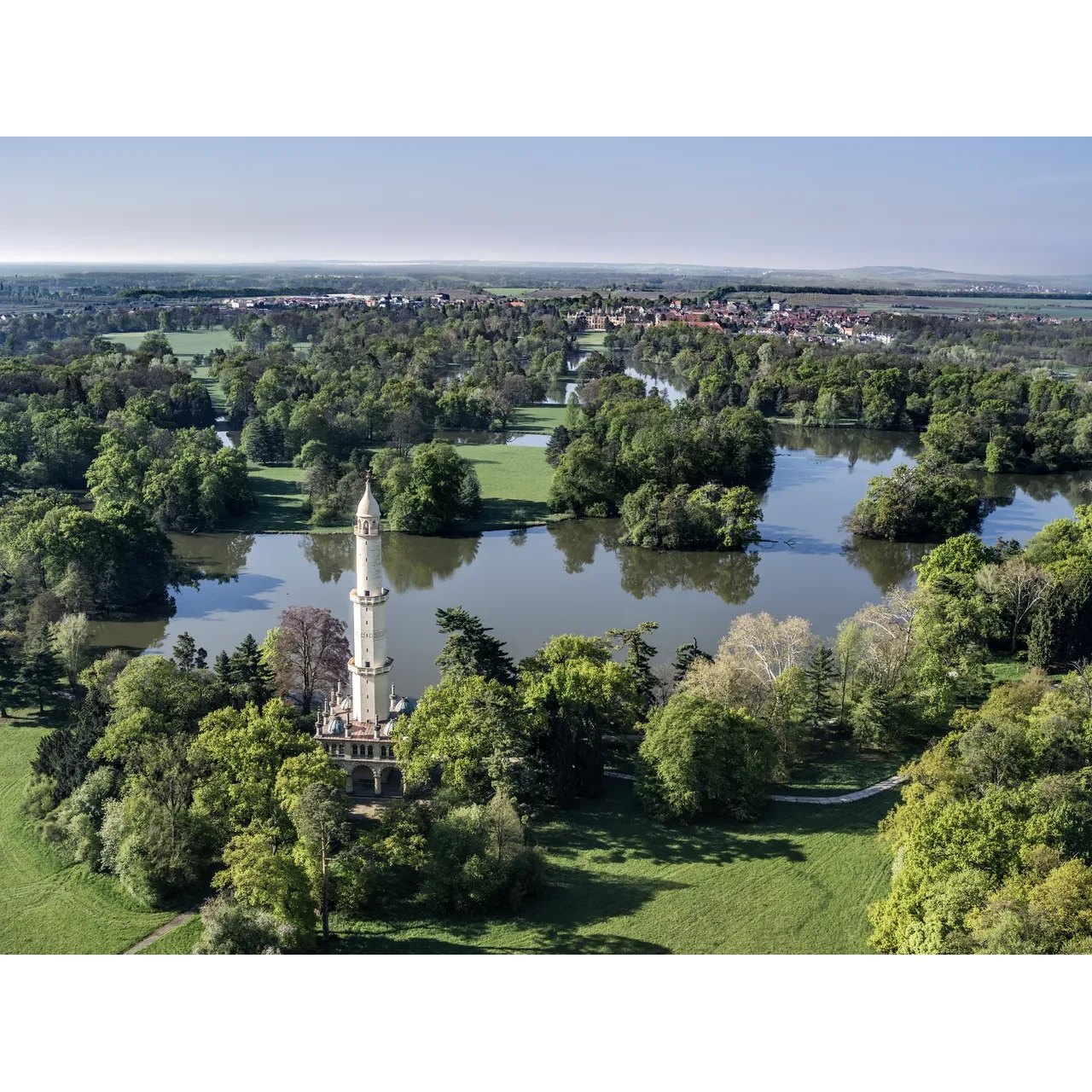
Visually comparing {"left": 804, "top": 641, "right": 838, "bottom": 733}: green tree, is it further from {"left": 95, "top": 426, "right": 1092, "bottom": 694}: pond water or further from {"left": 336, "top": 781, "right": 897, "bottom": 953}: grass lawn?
{"left": 95, "top": 426, "right": 1092, "bottom": 694}: pond water

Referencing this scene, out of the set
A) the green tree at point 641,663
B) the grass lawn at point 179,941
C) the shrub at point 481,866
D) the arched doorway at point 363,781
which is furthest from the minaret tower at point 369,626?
the green tree at point 641,663

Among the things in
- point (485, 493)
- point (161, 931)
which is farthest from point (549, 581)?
point (161, 931)

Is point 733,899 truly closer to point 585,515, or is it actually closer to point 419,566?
point 419,566

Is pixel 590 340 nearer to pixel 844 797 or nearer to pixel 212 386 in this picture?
pixel 212 386

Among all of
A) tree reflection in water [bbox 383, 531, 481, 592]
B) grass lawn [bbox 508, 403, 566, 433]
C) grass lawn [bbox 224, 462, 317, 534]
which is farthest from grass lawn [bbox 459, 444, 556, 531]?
grass lawn [bbox 224, 462, 317, 534]

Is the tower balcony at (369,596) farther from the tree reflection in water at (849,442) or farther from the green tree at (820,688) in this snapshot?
the tree reflection in water at (849,442)

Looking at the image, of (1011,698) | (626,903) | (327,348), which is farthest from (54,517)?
(327,348)
